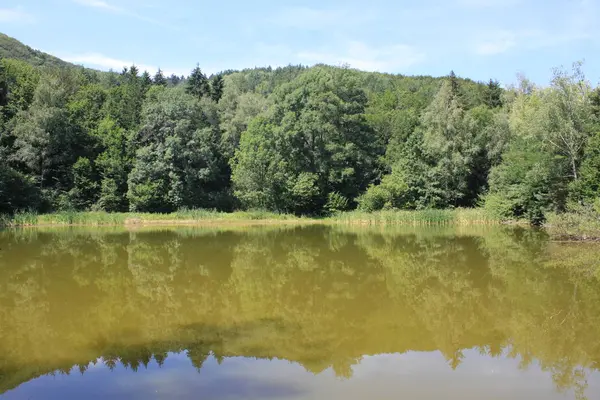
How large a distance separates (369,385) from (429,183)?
1431 inches

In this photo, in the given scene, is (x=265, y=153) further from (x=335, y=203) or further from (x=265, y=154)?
(x=335, y=203)

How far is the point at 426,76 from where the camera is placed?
89.7 metres

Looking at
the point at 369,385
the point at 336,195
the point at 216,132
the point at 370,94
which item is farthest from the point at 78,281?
the point at 370,94

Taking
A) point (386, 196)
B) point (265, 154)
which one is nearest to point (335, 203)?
point (386, 196)

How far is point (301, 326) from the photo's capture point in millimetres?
9664

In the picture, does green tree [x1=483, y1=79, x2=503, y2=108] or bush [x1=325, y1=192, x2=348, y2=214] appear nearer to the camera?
bush [x1=325, y1=192, x2=348, y2=214]

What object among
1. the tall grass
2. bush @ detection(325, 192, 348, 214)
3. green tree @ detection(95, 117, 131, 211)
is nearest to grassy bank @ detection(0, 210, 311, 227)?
bush @ detection(325, 192, 348, 214)

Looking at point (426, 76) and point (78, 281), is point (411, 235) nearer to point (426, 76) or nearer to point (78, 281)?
point (78, 281)

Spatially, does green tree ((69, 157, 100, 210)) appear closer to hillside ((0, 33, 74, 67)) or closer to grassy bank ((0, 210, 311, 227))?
grassy bank ((0, 210, 311, 227))

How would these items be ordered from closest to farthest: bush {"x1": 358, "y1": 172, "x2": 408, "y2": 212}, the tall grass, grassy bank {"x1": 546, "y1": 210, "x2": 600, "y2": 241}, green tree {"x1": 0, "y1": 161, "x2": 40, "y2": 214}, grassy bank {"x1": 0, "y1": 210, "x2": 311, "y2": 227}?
grassy bank {"x1": 546, "y1": 210, "x2": 600, "y2": 241}
grassy bank {"x1": 0, "y1": 210, "x2": 311, "y2": 227}
green tree {"x1": 0, "y1": 161, "x2": 40, "y2": 214}
the tall grass
bush {"x1": 358, "y1": 172, "x2": 408, "y2": 212}

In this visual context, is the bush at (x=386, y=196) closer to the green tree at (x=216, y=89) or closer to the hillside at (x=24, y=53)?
the green tree at (x=216, y=89)

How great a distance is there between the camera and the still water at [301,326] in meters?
6.76

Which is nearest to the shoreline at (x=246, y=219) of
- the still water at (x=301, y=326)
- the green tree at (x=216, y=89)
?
the still water at (x=301, y=326)

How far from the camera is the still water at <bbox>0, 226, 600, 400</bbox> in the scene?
676 cm
